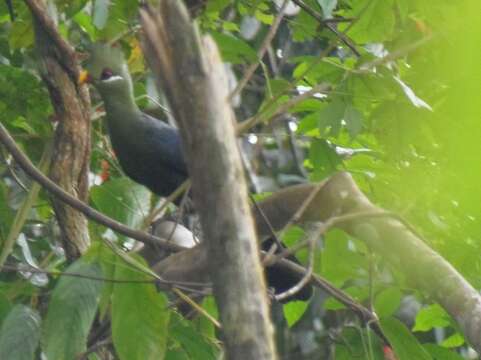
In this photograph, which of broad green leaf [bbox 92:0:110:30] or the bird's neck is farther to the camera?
the bird's neck

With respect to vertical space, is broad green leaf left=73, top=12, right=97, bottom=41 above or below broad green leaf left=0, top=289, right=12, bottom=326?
above

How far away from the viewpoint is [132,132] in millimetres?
3811

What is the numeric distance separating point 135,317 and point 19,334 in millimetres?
281

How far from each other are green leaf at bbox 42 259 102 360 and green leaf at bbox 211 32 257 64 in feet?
2.29

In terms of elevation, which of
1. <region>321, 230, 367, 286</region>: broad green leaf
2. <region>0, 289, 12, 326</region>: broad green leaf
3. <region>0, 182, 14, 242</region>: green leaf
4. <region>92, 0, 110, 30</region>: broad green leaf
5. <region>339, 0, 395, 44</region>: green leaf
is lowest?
→ <region>0, 182, 14, 242</region>: green leaf

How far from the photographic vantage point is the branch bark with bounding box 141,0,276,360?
3.37 ft

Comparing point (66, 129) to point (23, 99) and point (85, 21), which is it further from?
point (85, 21)

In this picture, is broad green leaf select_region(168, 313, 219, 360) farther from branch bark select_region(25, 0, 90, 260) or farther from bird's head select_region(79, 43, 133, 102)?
bird's head select_region(79, 43, 133, 102)

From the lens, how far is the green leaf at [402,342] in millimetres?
2271

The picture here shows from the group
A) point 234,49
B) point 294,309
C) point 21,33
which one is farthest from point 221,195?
point 21,33

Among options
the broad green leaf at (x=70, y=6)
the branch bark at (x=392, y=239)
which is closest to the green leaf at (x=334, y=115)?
the branch bark at (x=392, y=239)

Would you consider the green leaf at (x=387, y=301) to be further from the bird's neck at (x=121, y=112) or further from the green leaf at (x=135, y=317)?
the bird's neck at (x=121, y=112)

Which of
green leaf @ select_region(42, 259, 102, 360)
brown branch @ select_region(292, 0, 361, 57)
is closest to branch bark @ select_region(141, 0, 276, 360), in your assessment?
green leaf @ select_region(42, 259, 102, 360)

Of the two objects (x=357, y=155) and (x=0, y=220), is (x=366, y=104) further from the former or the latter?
(x=0, y=220)
